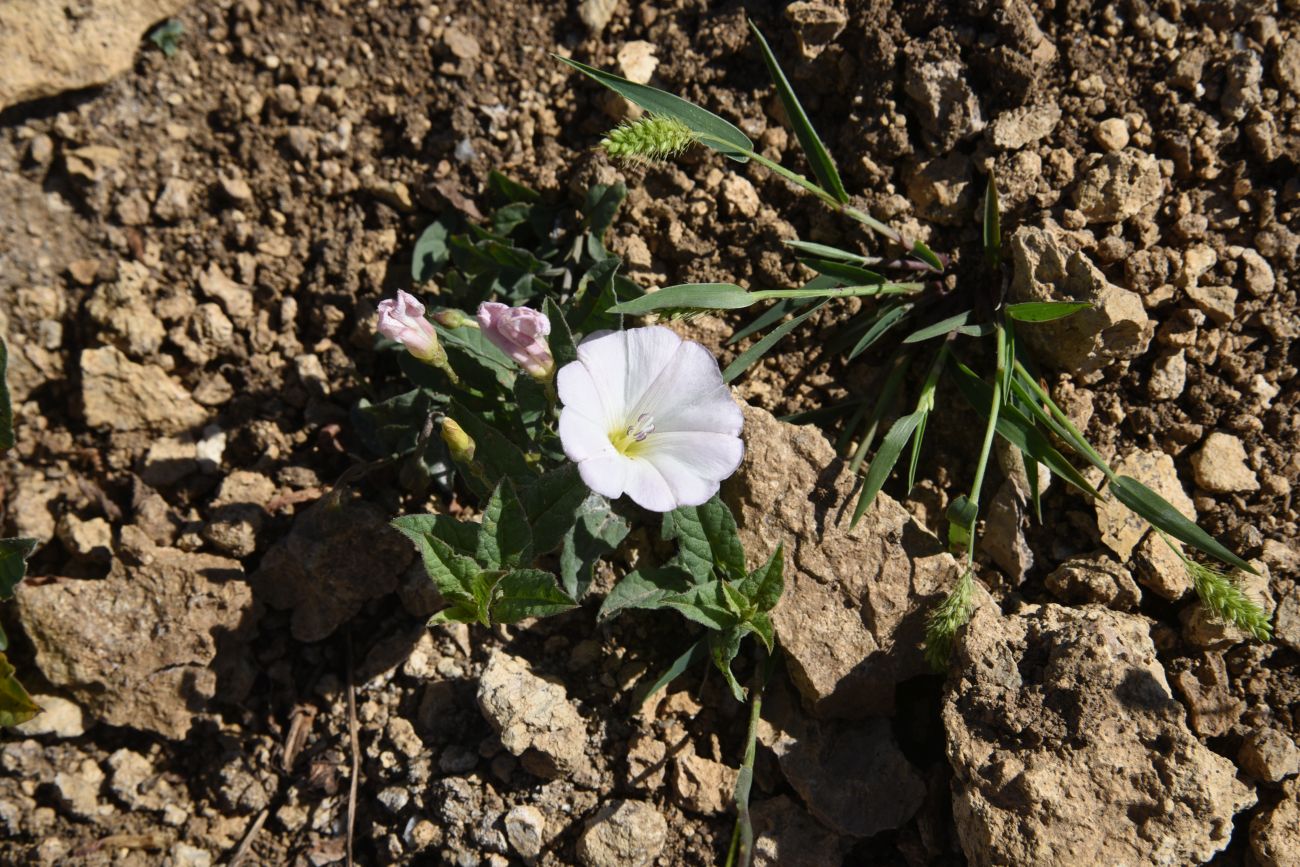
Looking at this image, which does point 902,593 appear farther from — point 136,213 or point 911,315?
point 136,213

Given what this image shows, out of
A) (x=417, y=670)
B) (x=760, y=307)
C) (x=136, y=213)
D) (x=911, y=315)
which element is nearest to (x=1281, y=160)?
(x=911, y=315)

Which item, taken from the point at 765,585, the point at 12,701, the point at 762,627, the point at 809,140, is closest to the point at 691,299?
the point at 809,140

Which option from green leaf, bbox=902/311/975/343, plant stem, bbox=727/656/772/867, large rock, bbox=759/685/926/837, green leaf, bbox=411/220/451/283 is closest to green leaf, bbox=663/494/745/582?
plant stem, bbox=727/656/772/867

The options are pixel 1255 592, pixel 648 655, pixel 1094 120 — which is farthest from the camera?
pixel 1094 120

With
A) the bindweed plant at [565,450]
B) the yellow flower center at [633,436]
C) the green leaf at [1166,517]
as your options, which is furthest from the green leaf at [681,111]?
the green leaf at [1166,517]

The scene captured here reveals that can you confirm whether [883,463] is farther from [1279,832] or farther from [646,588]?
[1279,832]

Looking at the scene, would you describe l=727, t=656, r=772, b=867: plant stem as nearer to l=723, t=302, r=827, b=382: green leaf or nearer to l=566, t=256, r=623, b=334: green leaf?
l=723, t=302, r=827, b=382: green leaf
